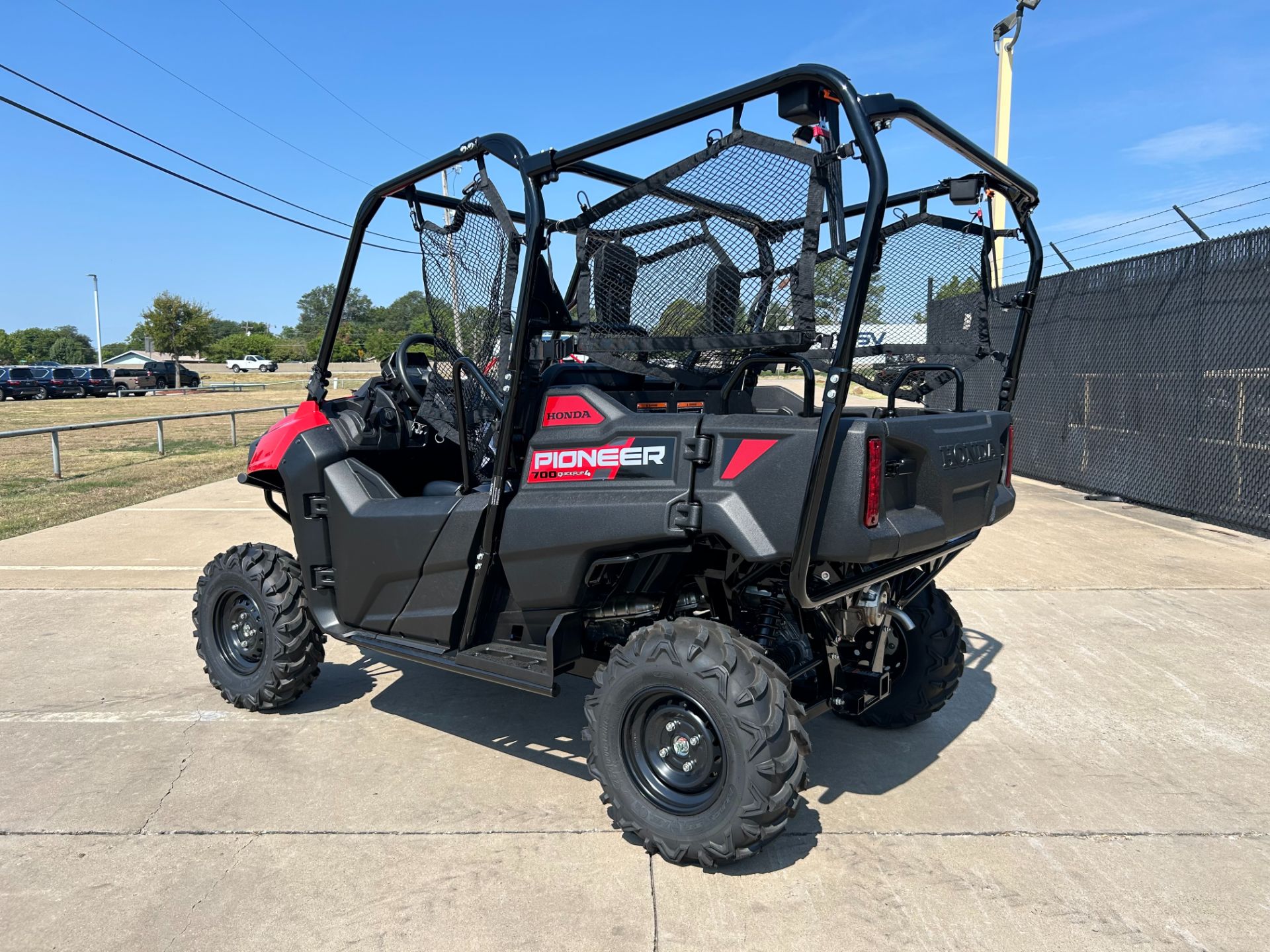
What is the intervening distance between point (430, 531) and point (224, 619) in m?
1.66

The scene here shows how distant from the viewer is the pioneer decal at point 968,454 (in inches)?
132

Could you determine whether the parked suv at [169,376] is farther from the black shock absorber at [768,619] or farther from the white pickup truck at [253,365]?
the black shock absorber at [768,619]

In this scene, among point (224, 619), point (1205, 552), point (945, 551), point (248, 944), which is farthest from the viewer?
point (1205, 552)

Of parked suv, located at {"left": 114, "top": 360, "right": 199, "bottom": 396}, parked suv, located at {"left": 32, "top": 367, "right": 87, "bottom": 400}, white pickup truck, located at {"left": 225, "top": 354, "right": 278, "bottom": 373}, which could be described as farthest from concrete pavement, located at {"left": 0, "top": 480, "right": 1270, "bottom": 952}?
white pickup truck, located at {"left": 225, "top": 354, "right": 278, "bottom": 373}

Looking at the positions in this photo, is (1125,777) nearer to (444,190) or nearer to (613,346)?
(613,346)

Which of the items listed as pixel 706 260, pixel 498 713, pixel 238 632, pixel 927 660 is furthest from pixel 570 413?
pixel 238 632

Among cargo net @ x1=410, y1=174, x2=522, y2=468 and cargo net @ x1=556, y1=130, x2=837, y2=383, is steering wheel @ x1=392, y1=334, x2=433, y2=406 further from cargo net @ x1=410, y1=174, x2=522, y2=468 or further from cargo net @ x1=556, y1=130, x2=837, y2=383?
cargo net @ x1=556, y1=130, x2=837, y2=383

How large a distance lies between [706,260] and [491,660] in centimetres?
173

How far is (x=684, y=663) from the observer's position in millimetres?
3104

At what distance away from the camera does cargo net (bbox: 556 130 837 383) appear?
9.87ft

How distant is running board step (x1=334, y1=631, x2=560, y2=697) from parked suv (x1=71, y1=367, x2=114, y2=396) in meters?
44.1

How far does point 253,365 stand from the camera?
8325cm

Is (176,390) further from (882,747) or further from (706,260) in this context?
(706,260)

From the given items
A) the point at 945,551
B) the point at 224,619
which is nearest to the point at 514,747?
the point at 224,619
